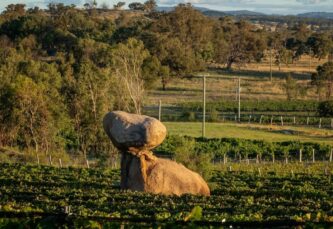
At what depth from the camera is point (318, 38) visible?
110250 mm

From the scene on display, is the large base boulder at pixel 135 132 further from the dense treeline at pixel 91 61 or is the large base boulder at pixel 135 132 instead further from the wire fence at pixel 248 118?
the wire fence at pixel 248 118

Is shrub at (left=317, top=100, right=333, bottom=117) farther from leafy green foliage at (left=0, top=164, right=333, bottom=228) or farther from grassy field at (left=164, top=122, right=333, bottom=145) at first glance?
leafy green foliage at (left=0, top=164, right=333, bottom=228)

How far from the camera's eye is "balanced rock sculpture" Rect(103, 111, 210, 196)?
81.9 feet

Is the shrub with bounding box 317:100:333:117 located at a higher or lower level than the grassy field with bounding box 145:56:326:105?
higher

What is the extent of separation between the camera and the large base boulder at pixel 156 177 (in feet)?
83.4

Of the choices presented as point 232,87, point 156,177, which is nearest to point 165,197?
point 156,177

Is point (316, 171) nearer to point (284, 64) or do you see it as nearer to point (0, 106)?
point (0, 106)

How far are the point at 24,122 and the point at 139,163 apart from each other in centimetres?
2277

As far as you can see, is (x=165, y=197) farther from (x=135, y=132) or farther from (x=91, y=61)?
(x=91, y=61)

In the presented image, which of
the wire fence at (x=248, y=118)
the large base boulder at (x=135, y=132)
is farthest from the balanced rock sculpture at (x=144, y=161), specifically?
the wire fence at (x=248, y=118)

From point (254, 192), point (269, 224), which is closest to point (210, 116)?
point (254, 192)

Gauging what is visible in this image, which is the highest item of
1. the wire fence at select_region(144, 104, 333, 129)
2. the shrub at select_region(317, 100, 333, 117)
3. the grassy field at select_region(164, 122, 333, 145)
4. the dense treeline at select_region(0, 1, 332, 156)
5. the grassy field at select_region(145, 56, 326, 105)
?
the dense treeline at select_region(0, 1, 332, 156)

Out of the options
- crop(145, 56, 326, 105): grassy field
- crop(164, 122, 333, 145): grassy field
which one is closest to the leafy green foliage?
crop(164, 122, 333, 145): grassy field

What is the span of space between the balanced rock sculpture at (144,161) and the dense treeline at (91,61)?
18072 mm
